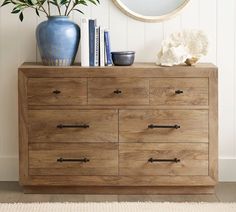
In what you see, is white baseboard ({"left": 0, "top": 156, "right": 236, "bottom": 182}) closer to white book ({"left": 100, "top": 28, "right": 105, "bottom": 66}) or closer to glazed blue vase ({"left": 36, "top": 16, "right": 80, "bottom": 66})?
glazed blue vase ({"left": 36, "top": 16, "right": 80, "bottom": 66})

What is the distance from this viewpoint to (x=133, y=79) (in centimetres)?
417

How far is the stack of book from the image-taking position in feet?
13.9

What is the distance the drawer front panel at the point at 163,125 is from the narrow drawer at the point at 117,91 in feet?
0.25

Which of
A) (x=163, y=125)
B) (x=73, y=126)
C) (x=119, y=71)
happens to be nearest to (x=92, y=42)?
(x=119, y=71)

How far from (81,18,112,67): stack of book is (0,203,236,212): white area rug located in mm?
843

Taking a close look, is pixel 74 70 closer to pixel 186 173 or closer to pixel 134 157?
pixel 134 157

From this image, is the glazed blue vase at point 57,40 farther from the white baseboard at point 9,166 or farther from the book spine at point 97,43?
the white baseboard at point 9,166

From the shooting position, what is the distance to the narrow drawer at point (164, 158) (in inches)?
166

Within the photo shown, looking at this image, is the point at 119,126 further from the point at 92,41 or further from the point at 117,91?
the point at 92,41

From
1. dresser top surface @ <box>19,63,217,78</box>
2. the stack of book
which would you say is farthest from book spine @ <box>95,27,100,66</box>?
dresser top surface @ <box>19,63,217,78</box>

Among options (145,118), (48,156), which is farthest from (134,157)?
(48,156)

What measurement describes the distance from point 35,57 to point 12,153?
2.06 ft

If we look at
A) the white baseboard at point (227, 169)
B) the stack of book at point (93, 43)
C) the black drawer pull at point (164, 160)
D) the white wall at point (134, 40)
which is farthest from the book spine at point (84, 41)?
the white baseboard at point (227, 169)

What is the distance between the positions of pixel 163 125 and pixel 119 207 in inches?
22.5
